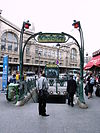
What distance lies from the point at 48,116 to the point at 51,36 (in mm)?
4524

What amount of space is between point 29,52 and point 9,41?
9103 mm

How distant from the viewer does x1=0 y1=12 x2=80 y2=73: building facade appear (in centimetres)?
5362

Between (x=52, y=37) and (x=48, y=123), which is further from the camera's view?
(x=52, y=37)

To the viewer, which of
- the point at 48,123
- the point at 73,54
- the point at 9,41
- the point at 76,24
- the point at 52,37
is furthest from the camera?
the point at 73,54

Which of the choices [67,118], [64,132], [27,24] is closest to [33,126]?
[64,132]

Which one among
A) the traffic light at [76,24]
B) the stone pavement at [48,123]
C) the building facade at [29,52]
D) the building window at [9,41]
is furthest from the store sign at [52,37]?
the building window at [9,41]

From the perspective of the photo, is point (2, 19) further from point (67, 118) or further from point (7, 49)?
point (67, 118)

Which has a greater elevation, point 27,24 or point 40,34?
point 27,24

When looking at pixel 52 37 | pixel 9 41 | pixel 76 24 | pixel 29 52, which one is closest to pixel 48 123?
pixel 52 37

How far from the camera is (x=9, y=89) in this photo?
30.8ft

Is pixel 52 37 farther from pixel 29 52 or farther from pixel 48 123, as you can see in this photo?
pixel 29 52

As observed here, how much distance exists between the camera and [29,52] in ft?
200

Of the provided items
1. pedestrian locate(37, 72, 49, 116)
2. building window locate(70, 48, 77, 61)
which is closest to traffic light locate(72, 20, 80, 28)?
pedestrian locate(37, 72, 49, 116)

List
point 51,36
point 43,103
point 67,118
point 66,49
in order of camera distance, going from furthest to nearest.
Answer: point 66,49
point 51,36
point 43,103
point 67,118
